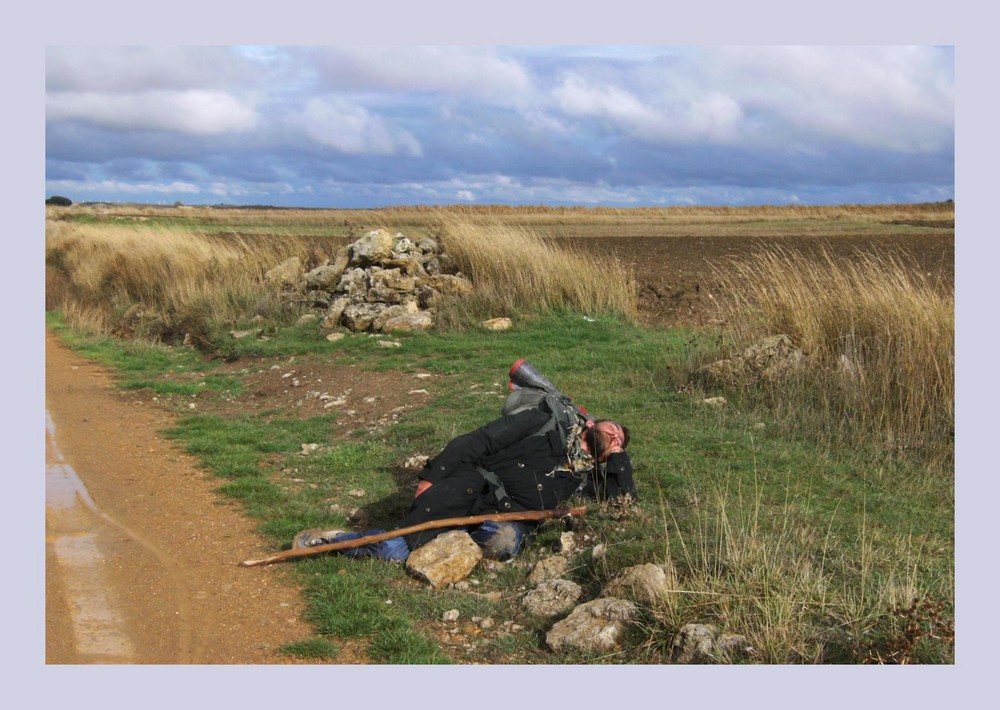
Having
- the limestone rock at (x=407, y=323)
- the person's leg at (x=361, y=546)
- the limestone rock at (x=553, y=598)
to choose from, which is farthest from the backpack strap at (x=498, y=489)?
the limestone rock at (x=407, y=323)

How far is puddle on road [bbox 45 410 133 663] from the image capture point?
15.3 ft

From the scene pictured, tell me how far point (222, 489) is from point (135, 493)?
663 mm

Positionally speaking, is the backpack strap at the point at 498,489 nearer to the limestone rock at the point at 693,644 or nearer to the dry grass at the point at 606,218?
the limestone rock at the point at 693,644

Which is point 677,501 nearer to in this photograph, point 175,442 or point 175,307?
point 175,442

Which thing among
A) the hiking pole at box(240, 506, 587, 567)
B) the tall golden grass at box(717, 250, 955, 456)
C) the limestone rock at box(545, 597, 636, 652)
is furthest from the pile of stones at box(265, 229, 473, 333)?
the limestone rock at box(545, 597, 636, 652)

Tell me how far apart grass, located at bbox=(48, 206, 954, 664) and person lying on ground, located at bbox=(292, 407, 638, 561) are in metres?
0.16

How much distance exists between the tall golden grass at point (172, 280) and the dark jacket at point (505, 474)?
9.99 m

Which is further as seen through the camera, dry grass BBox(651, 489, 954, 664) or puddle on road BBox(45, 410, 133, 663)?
puddle on road BBox(45, 410, 133, 663)

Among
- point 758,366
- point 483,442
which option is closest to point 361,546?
point 483,442

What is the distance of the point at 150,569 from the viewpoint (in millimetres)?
5688

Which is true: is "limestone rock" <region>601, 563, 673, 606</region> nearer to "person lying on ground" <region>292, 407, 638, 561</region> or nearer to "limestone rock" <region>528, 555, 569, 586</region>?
"limestone rock" <region>528, 555, 569, 586</region>

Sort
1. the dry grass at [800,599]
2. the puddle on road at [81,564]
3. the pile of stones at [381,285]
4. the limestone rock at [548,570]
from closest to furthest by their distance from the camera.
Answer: the dry grass at [800,599] → the puddle on road at [81,564] → the limestone rock at [548,570] → the pile of stones at [381,285]

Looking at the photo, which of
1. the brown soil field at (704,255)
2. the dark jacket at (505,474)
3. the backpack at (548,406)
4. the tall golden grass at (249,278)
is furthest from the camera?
the brown soil field at (704,255)

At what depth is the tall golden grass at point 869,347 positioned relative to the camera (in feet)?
25.6
